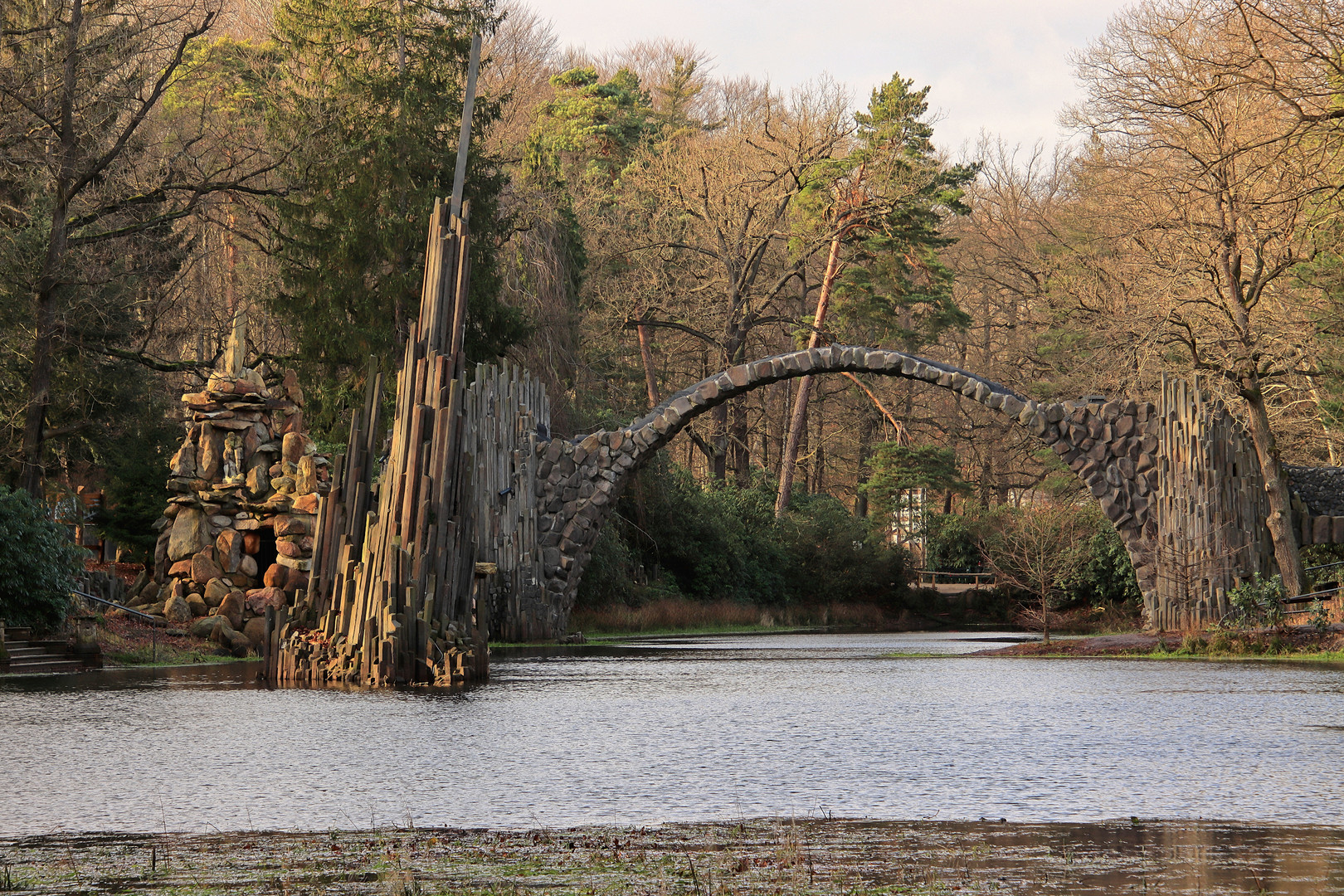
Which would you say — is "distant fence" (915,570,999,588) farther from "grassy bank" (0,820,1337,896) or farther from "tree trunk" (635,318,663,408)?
"grassy bank" (0,820,1337,896)

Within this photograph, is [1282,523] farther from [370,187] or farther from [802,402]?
[802,402]

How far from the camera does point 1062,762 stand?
795 centimetres

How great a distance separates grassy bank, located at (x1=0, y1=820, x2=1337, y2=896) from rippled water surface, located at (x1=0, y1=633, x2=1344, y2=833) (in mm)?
352

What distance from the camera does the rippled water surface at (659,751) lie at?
249 inches

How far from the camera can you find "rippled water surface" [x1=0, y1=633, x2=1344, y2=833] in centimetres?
633

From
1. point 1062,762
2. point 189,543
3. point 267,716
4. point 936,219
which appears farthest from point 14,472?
point 936,219

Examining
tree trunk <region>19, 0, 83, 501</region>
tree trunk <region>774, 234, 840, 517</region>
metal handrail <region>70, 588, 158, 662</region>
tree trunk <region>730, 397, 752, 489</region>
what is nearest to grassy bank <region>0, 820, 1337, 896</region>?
metal handrail <region>70, 588, 158, 662</region>

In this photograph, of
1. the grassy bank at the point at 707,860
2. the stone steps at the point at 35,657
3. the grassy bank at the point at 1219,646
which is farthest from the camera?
the grassy bank at the point at 1219,646

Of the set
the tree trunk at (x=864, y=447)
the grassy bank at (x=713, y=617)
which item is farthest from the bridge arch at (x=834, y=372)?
the tree trunk at (x=864, y=447)

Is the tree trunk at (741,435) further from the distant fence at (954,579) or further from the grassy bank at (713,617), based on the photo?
the grassy bank at (713,617)

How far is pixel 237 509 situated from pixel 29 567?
526cm

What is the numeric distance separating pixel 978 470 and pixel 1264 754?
155ft

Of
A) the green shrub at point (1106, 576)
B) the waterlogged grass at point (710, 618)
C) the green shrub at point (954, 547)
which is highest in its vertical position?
the green shrub at point (954, 547)

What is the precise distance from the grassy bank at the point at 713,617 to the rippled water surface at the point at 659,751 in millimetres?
14589
